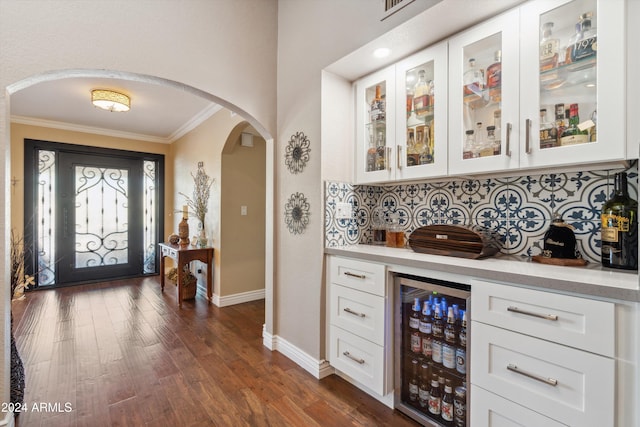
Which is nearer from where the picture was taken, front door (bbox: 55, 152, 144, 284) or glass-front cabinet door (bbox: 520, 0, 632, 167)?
glass-front cabinet door (bbox: 520, 0, 632, 167)

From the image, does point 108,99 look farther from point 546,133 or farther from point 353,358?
point 546,133

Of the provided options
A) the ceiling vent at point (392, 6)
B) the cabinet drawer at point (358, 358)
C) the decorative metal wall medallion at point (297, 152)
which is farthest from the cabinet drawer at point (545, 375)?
the ceiling vent at point (392, 6)

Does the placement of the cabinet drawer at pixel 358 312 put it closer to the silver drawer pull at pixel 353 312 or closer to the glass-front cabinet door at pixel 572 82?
the silver drawer pull at pixel 353 312

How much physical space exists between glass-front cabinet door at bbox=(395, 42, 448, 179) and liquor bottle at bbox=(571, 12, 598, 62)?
1.88 feet

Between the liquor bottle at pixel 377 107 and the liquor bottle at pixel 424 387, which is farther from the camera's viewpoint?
the liquor bottle at pixel 377 107

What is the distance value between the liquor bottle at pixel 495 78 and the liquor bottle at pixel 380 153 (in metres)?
0.69

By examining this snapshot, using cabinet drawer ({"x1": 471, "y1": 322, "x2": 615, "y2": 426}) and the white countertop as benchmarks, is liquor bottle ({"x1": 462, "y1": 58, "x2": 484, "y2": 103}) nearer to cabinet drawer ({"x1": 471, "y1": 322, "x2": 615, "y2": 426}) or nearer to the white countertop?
the white countertop

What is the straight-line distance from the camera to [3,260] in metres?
1.46

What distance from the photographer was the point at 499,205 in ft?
5.68

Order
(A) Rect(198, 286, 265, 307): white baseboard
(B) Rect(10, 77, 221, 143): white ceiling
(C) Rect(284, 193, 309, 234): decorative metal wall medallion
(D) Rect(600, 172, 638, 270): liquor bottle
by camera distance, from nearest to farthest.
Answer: (D) Rect(600, 172, 638, 270): liquor bottle < (C) Rect(284, 193, 309, 234): decorative metal wall medallion < (B) Rect(10, 77, 221, 143): white ceiling < (A) Rect(198, 286, 265, 307): white baseboard

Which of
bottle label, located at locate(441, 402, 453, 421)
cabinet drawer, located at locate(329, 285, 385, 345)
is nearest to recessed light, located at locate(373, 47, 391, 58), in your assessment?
cabinet drawer, located at locate(329, 285, 385, 345)

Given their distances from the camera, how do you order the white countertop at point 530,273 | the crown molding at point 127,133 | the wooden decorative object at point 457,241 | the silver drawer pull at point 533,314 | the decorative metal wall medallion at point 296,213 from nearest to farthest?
the white countertop at point 530,273 → the silver drawer pull at point 533,314 → the wooden decorative object at point 457,241 → the decorative metal wall medallion at point 296,213 → the crown molding at point 127,133

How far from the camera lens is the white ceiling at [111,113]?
3.40m

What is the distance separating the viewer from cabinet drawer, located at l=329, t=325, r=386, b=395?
5.71ft
